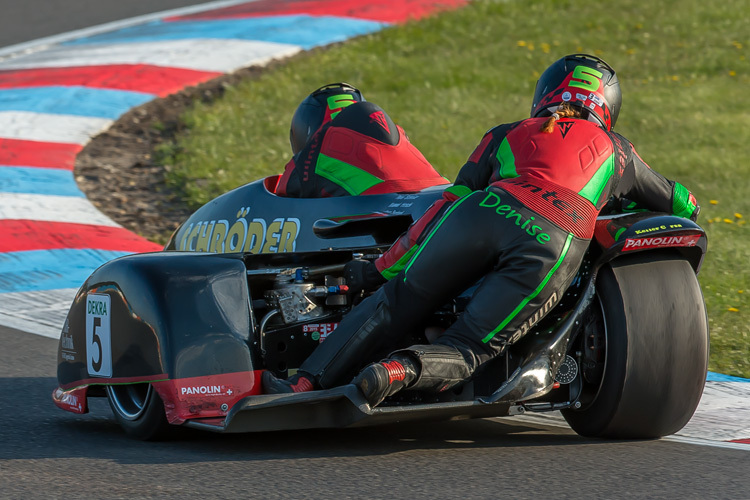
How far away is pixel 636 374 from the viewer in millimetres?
3881

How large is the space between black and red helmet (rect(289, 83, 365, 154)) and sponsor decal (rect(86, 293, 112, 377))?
1608mm

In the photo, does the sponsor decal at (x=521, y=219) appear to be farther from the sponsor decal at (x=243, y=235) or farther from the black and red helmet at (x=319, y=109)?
the black and red helmet at (x=319, y=109)

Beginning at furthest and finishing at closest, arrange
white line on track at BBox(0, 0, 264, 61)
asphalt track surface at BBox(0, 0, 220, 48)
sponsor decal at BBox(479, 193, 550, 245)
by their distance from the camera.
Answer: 1. asphalt track surface at BBox(0, 0, 220, 48)
2. white line on track at BBox(0, 0, 264, 61)
3. sponsor decal at BBox(479, 193, 550, 245)

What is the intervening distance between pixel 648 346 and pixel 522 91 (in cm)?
795

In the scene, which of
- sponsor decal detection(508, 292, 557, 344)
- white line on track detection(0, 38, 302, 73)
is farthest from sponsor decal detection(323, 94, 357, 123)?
white line on track detection(0, 38, 302, 73)

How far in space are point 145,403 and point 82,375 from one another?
390 mm

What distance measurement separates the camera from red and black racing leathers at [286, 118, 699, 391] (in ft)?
12.6

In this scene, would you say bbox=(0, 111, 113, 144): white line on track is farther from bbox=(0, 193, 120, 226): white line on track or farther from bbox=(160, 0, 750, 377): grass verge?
bbox=(0, 193, 120, 226): white line on track

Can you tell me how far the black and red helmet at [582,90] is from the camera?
4273mm

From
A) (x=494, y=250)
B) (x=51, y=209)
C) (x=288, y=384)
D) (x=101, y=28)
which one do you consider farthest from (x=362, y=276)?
(x=101, y=28)

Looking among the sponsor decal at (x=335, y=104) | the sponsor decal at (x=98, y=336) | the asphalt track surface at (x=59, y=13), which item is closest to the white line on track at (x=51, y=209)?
the sponsor decal at (x=335, y=104)

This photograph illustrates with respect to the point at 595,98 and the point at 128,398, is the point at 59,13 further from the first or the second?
the point at 595,98

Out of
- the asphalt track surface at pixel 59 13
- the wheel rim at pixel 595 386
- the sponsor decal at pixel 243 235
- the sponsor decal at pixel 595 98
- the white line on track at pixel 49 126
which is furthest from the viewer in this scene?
the asphalt track surface at pixel 59 13

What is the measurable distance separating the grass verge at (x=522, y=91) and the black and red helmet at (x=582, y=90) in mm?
2338
